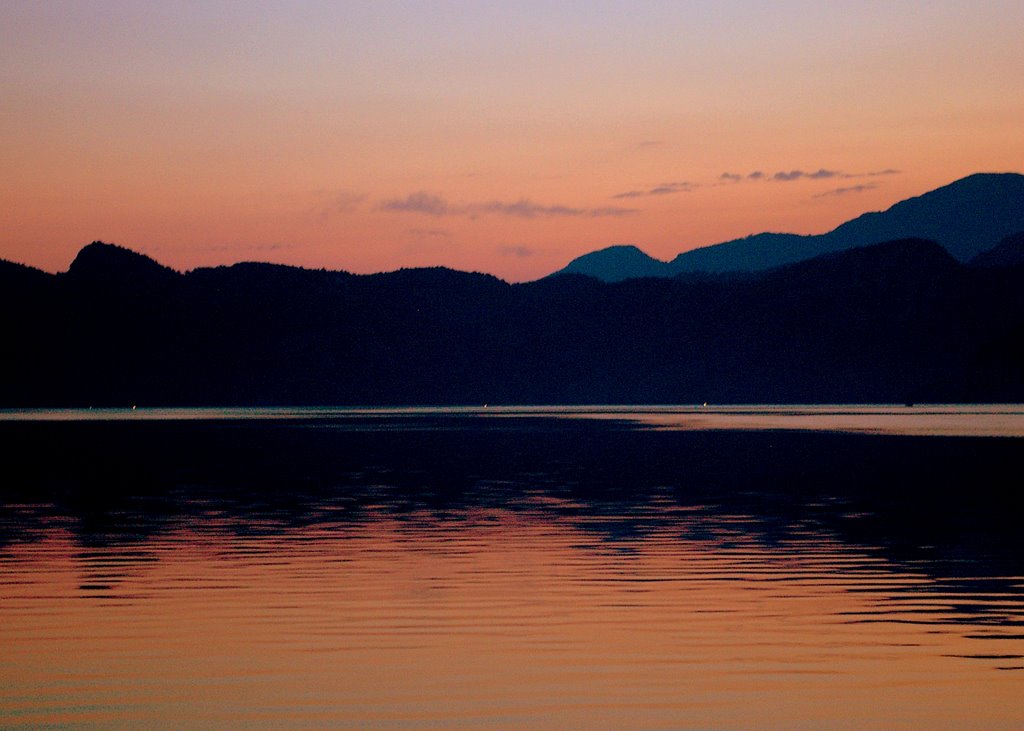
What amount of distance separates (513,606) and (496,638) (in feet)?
10.6

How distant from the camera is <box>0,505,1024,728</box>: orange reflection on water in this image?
58.2ft

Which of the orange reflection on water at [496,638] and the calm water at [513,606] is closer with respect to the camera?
the orange reflection on water at [496,638]

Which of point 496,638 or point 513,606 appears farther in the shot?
point 513,606

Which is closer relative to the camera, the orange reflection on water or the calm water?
the orange reflection on water

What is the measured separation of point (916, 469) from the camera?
6988 centimetres

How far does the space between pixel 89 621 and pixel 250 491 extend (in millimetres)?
32009

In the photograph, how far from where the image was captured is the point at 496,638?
22469 millimetres

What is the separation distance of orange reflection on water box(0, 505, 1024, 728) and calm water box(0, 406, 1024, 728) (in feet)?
0.21

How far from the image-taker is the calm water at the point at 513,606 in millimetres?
18062

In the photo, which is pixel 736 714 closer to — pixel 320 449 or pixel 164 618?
pixel 164 618

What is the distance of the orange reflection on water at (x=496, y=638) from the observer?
17750 millimetres

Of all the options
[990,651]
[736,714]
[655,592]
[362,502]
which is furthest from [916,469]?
[736,714]

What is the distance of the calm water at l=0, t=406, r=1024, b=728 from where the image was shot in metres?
18.1

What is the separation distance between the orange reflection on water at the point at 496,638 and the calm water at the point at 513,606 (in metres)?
0.06
